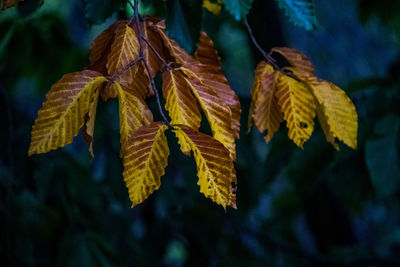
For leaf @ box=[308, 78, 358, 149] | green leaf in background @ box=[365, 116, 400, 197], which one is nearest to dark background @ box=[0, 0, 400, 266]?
green leaf in background @ box=[365, 116, 400, 197]

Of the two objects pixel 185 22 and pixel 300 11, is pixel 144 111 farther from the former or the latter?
pixel 300 11

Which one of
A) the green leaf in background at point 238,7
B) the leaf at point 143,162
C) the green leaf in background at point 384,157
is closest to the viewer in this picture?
the leaf at point 143,162

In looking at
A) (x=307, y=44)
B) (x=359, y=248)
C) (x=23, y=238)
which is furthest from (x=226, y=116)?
(x=307, y=44)

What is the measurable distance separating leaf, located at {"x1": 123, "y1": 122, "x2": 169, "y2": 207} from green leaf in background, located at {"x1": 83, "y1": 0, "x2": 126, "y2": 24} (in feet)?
0.86

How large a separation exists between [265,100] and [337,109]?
0.11 m

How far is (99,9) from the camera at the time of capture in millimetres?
698

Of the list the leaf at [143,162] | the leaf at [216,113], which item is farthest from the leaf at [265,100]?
the leaf at [143,162]

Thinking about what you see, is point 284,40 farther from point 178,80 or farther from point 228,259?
point 178,80

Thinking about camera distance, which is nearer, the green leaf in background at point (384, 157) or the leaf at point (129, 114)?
the leaf at point (129, 114)

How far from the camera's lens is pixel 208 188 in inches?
20.6

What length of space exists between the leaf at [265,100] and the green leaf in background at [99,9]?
261mm

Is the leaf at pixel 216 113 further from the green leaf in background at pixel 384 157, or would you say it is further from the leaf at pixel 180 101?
the green leaf in background at pixel 384 157

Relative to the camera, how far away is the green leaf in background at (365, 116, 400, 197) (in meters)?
1.19

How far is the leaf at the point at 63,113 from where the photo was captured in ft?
1.75
